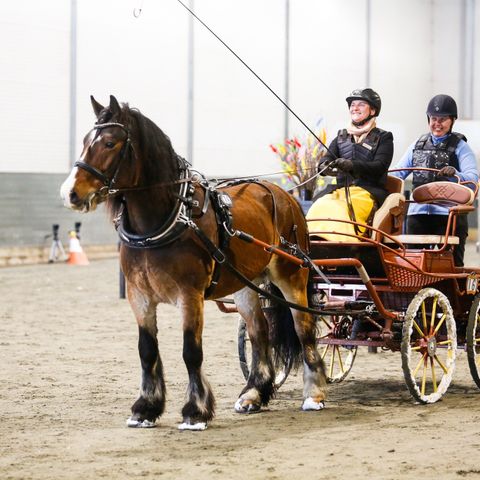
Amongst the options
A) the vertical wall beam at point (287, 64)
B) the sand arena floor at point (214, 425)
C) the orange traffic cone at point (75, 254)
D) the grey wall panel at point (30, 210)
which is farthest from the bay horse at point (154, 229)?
the vertical wall beam at point (287, 64)

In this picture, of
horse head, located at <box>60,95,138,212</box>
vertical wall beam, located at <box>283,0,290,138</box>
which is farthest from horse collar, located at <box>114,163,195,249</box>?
vertical wall beam, located at <box>283,0,290,138</box>

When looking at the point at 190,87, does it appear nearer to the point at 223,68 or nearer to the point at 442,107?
the point at 223,68

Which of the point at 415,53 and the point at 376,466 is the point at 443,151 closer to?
the point at 376,466

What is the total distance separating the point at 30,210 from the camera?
16203 mm

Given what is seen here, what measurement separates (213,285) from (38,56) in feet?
37.9

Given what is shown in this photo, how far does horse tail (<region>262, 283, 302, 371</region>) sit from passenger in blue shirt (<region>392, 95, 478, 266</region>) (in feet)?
4.00

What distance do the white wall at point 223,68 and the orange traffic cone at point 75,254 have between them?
1117 millimetres

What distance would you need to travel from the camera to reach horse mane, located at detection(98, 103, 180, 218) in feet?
15.8

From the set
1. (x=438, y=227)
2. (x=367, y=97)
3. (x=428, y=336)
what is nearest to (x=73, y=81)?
(x=438, y=227)

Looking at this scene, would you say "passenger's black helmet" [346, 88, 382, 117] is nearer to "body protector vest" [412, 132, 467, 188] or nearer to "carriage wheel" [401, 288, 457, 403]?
"body protector vest" [412, 132, 467, 188]

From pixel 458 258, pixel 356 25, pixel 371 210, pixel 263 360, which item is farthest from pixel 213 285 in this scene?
pixel 356 25

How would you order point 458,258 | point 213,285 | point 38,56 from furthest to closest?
point 38,56
point 458,258
point 213,285

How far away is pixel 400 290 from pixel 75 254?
1071 centimetres

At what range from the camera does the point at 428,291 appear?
5773 millimetres
